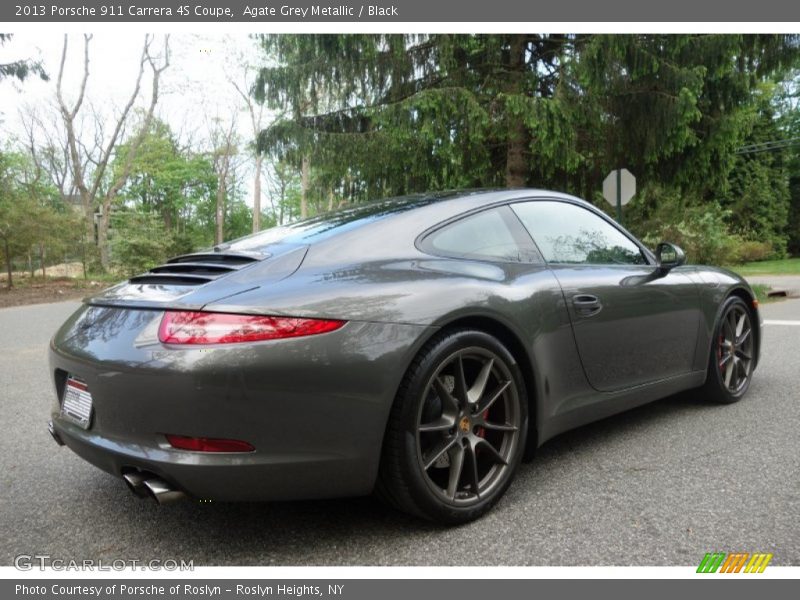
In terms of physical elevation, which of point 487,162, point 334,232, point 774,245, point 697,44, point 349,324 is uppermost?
point 697,44

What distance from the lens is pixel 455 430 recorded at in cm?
230

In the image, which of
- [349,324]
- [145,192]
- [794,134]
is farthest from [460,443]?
[145,192]

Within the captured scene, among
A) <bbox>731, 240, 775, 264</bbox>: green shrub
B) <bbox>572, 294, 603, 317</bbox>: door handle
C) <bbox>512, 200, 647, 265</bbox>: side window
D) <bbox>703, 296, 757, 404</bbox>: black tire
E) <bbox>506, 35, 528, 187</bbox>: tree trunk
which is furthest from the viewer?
<bbox>731, 240, 775, 264</bbox>: green shrub

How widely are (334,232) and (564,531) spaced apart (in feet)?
4.62

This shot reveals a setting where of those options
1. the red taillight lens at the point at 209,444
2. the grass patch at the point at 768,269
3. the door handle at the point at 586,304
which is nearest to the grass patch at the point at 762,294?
the grass patch at the point at 768,269

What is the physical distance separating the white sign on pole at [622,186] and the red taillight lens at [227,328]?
410 inches

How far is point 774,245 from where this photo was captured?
34719mm

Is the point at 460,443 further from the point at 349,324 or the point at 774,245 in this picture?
the point at 774,245

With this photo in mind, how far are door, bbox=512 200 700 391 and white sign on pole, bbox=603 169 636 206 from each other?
8.38 meters

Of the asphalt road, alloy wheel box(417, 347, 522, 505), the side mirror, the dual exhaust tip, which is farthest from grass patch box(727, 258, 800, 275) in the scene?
the dual exhaust tip

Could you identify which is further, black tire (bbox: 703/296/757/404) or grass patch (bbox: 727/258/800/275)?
grass patch (bbox: 727/258/800/275)

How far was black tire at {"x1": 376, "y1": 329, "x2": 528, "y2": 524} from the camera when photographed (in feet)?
6.96

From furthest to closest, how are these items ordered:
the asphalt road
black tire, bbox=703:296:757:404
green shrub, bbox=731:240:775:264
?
green shrub, bbox=731:240:775:264
black tire, bbox=703:296:757:404
the asphalt road

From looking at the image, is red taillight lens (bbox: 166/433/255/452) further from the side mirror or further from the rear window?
the side mirror
